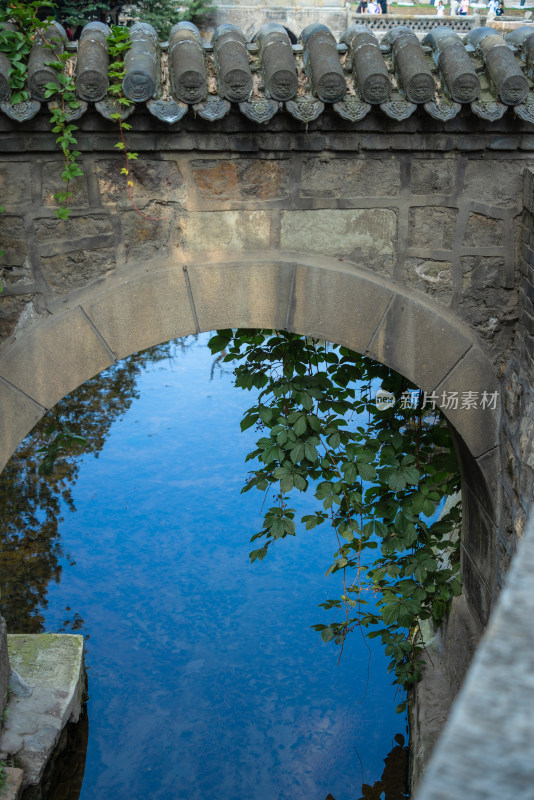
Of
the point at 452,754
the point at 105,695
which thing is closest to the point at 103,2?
the point at 105,695

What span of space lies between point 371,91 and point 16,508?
5.09 metres

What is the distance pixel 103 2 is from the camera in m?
12.7

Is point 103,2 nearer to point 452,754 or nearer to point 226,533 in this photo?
point 226,533

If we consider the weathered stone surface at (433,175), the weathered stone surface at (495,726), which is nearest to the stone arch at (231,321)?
the weathered stone surface at (433,175)

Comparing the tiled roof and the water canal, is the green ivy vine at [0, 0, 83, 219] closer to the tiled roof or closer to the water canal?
the tiled roof

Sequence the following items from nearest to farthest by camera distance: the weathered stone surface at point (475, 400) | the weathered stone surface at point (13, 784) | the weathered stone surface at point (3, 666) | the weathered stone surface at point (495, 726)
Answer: the weathered stone surface at point (495, 726) → the weathered stone surface at point (475, 400) → the weathered stone surface at point (13, 784) → the weathered stone surface at point (3, 666)

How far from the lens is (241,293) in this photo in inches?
126

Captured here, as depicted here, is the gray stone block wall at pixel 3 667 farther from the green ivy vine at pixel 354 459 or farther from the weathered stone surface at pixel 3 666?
the green ivy vine at pixel 354 459

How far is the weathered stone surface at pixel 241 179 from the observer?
3.04 meters

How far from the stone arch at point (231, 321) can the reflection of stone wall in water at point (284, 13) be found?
57.0ft

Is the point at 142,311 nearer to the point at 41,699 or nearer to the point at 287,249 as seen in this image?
the point at 287,249

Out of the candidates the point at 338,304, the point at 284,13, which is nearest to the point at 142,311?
the point at 338,304

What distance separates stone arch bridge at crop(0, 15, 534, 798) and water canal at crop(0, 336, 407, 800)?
189 cm

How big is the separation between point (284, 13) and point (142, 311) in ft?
61.7
